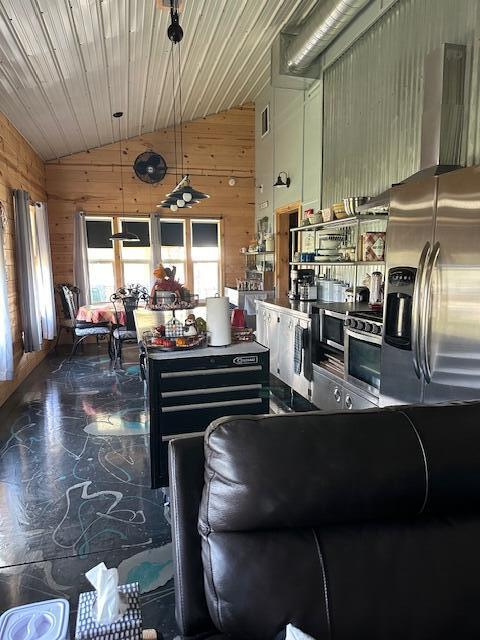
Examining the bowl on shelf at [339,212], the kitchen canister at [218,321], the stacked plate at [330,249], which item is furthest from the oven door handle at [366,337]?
the stacked plate at [330,249]

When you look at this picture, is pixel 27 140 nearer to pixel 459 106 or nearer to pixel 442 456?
pixel 459 106

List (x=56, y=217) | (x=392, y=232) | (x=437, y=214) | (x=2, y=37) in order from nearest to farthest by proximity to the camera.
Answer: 1. (x=437, y=214)
2. (x=392, y=232)
3. (x=2, y=37)
4. (x=56, y=217)

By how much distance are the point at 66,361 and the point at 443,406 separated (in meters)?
5.94

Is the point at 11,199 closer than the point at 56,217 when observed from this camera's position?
Yes

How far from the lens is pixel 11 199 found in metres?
4.92

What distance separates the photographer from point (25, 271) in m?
5.02

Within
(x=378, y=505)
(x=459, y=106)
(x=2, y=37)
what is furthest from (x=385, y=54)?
(x=378, y=505)

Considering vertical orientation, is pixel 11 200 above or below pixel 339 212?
above

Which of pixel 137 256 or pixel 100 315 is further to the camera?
pixel 137 256

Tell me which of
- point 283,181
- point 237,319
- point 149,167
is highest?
point 149,167

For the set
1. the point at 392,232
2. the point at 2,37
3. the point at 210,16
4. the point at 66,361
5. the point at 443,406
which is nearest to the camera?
A: the point at 443,406

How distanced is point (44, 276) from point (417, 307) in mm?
5633

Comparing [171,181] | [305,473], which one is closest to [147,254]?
[171,181]

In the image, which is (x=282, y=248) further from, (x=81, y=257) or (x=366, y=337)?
(x=366, y=337)
